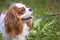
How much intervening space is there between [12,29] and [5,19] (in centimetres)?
19

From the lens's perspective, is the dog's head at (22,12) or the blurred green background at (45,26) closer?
the dog's head at (22,12)

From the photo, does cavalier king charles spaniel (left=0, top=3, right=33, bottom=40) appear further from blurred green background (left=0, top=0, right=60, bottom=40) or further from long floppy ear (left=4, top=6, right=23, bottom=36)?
blurred green background (left=0, top=0, right=60, bottom=40)

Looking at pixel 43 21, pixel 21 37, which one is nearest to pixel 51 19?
pixel 43 21

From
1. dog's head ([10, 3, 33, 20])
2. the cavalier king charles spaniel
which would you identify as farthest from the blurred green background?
dog's head ([10, 3, 33, 20])

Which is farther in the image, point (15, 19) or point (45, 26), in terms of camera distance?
point (45, 26)

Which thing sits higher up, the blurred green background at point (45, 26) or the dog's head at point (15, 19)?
the dog's head at point (15, 19)

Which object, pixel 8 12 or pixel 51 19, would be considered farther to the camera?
pixel 51 19

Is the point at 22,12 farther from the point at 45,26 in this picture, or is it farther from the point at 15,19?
the point at 45,26

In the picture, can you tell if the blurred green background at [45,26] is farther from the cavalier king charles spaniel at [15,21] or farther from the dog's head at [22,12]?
the dog's head at [22,12]

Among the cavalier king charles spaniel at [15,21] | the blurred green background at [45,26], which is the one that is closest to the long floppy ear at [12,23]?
the cavalier king charles spaniel at [15,21]

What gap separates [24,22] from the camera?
4863mm

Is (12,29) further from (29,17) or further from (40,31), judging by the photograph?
(40,31)

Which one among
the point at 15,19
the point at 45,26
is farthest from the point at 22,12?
the point at 45,26

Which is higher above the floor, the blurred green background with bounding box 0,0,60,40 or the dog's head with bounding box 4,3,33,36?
the dog's head with bounding box 4,3,33,36
